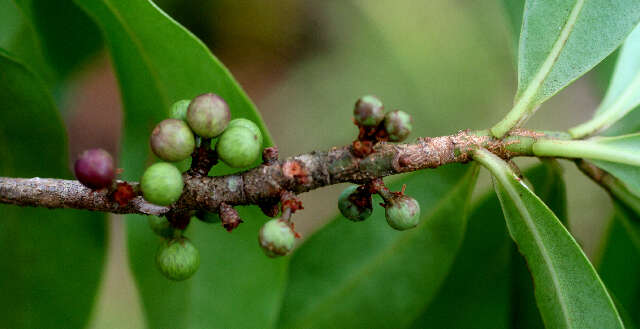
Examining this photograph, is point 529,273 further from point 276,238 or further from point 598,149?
point 276,238

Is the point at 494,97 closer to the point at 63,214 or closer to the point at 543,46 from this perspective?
the point at 543,46

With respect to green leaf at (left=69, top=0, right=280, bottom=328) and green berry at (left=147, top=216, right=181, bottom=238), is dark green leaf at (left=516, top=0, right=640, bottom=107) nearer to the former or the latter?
green leaf at (left=69, top=0, right=280, bottom=328)

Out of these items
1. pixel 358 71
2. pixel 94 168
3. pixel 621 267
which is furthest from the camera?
pixel 358 71

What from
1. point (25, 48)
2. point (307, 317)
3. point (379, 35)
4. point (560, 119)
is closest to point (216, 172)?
point (307, 317)

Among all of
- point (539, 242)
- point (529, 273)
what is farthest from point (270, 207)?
point (529, 273)

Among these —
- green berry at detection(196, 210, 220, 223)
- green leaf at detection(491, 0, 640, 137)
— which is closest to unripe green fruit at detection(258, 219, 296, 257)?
green berry at detection(196, 210, 220, 223)

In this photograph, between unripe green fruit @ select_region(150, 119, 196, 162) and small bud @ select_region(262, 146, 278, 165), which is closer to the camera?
unripe green fruit @ select_region(150, 119, 196, 162)
